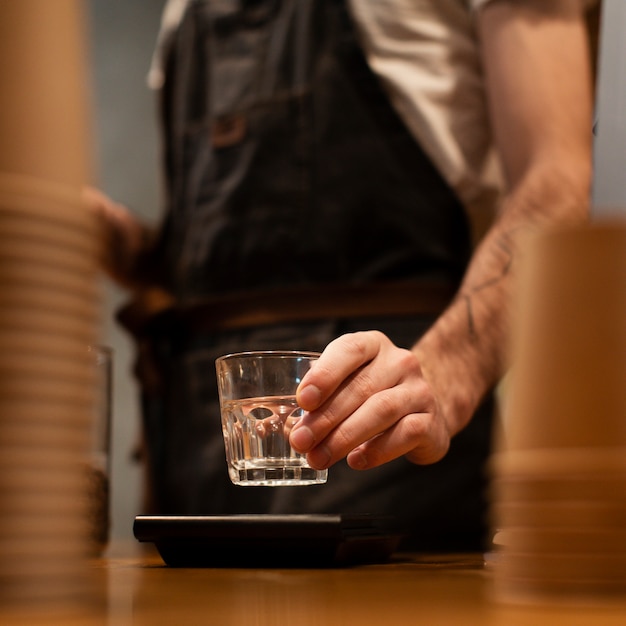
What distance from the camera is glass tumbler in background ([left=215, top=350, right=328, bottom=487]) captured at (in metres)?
0.91

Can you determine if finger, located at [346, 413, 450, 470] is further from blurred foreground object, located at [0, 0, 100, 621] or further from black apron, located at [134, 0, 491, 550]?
blurred foreground object, located at [0, 0, 100, 621]

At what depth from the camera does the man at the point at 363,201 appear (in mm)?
1298

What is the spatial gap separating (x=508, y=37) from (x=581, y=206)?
0.27 metres

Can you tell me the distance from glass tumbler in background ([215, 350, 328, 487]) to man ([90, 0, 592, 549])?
10.4 inches

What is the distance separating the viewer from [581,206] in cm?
126

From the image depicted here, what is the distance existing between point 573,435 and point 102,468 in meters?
0.77

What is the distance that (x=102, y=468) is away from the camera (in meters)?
1.09

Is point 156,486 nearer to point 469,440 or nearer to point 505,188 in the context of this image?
point 469,440

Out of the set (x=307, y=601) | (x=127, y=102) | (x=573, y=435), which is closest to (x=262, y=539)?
(x=307, y=601)

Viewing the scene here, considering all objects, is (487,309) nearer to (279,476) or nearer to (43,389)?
(279,476)

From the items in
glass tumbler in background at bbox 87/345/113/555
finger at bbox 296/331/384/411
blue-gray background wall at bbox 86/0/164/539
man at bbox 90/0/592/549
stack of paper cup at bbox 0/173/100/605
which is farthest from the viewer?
blue-gray background wall at bbox 86/0/164/539

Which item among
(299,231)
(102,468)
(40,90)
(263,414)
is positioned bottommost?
(102,468)

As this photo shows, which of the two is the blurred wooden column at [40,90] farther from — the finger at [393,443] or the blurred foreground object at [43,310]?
the finger at [393,443]

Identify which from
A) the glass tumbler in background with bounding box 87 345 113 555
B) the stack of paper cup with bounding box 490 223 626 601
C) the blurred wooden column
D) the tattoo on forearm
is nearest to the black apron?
the tattoo on forearm
